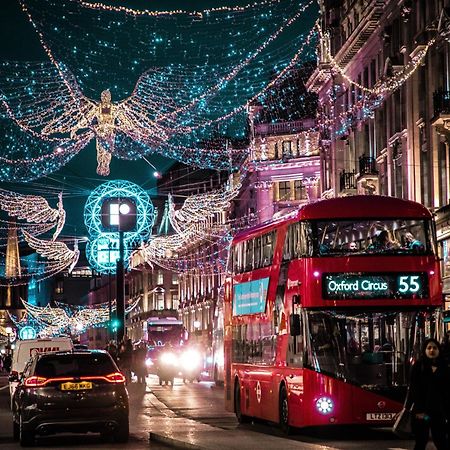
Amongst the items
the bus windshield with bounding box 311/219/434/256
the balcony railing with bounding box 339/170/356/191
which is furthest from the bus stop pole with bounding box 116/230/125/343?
the bus windshield with bounding box 311/219/434/256

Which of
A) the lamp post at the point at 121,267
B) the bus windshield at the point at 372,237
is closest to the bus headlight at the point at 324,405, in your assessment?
the bus windshield at the point at 372,237

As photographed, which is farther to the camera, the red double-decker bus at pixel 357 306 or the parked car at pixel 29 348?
the parked car at pixel 29 348

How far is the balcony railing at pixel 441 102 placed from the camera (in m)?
40.5

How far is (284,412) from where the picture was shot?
2323cm

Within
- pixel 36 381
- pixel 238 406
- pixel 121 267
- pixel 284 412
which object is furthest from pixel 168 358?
pixel 36 381

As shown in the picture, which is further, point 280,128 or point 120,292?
point 280,128

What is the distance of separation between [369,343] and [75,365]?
4877mm

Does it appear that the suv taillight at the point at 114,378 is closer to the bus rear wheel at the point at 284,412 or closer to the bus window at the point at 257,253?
the bus rear wheel at the point at 284,412

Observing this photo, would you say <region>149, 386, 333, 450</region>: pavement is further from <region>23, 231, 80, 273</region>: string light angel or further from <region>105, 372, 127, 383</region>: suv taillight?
<region>23, 231, 80, 273</region>: string light angel

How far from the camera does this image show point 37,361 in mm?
21312

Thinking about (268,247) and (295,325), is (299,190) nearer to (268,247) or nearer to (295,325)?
(268,247)

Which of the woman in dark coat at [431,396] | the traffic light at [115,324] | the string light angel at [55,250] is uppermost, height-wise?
the string light angel at [55,250]

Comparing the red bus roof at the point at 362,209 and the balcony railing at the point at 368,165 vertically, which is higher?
the balcony railing at the point at 368,165

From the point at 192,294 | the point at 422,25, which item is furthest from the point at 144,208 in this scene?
the point at 192,294
